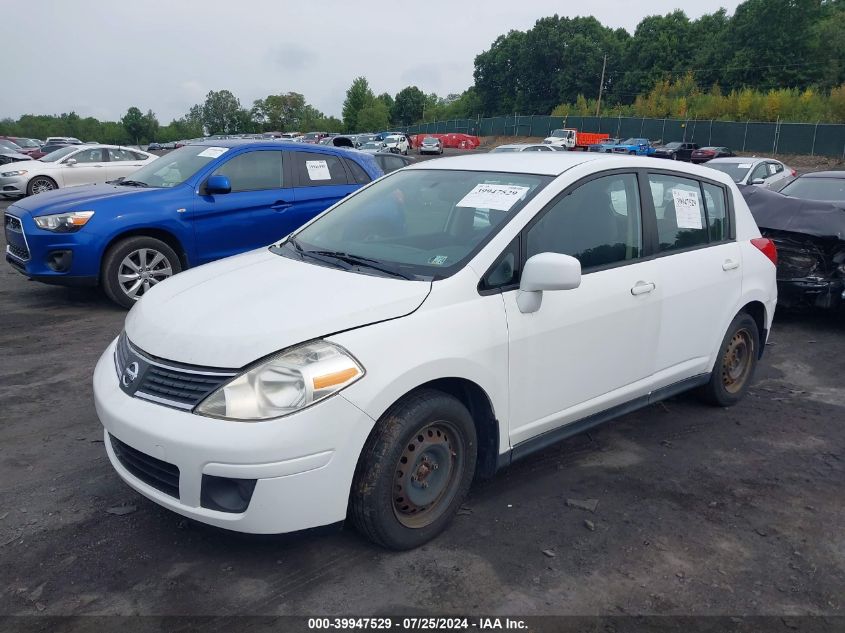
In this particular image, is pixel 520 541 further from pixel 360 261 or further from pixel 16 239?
pixel 16 239

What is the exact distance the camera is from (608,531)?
3.34 m

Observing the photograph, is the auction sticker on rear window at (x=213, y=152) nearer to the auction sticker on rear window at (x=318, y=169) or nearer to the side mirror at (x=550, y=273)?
the auction sticker on rear window at (x=318, y=169)

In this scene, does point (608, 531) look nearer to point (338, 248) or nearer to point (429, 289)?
point (429, 289)

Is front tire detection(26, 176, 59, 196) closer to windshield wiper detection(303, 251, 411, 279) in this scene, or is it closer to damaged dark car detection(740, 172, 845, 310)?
windshield wiper detection(303, 251, 411, 279)

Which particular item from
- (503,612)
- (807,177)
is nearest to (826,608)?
(503,612)

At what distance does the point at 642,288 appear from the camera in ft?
12.8

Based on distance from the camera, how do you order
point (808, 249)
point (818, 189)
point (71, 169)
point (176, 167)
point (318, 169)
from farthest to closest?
point (71, 169) < point (818, 189) < point (318, 169) < point (176, 167) < point (808, 249)

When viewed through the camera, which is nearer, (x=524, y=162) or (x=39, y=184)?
(x=524, y=162)

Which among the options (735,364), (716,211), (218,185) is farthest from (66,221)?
(735,364)

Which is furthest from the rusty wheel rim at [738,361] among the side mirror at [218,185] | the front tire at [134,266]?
Result: the front tire at [134,266]

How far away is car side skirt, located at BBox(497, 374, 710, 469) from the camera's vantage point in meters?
3.46

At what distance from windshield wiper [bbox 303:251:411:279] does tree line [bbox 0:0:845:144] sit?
55.1m

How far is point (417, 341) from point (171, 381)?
3.32 feet

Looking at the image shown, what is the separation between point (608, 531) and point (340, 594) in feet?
4.36
